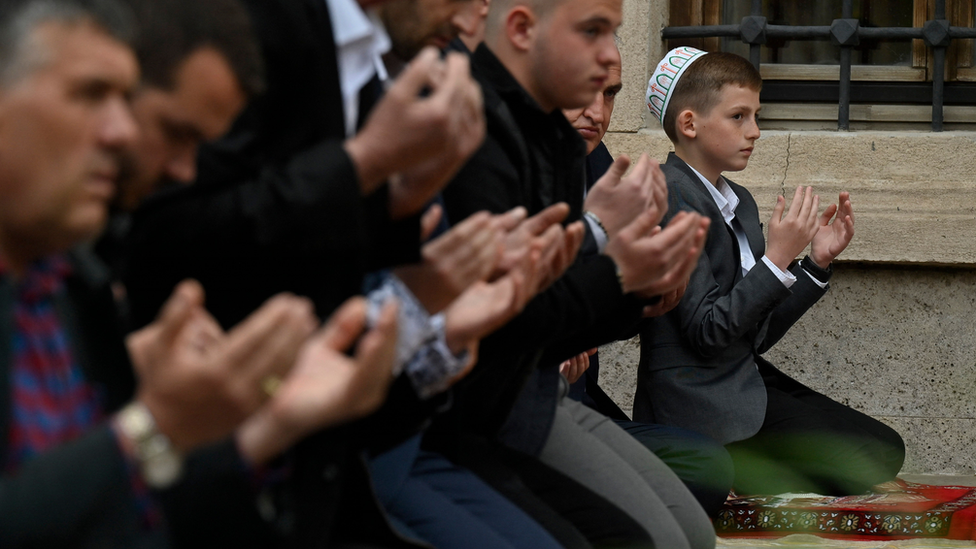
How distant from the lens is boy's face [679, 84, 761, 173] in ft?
13.7

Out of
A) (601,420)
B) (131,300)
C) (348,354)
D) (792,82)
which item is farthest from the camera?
(792,82)

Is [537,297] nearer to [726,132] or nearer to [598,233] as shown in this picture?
[598,233]

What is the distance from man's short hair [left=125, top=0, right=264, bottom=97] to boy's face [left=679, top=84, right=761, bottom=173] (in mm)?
2712

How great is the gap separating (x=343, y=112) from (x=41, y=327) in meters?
0.63

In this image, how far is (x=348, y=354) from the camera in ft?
6.31

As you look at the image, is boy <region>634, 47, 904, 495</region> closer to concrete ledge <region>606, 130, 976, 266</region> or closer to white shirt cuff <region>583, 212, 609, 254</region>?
concrete ledge <region>606, 130, 976, 266</region>

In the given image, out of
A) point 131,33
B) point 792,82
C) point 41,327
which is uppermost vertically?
point 131,33

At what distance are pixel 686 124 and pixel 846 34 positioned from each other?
3.59 feet

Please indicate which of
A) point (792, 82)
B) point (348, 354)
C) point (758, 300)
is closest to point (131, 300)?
point (348, 354)

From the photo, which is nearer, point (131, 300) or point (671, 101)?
point (131, 300)

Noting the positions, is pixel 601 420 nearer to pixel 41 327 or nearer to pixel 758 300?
pixel 758 300

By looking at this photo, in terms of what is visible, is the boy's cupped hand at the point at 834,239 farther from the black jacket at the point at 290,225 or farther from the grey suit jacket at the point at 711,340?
the black jacket at the point at 290,225

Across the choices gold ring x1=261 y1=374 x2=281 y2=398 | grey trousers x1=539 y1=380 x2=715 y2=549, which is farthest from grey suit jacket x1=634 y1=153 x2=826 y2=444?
gold ring x1=261 y1=374 x2=281 y2=398

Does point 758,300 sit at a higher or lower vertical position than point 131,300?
lower
